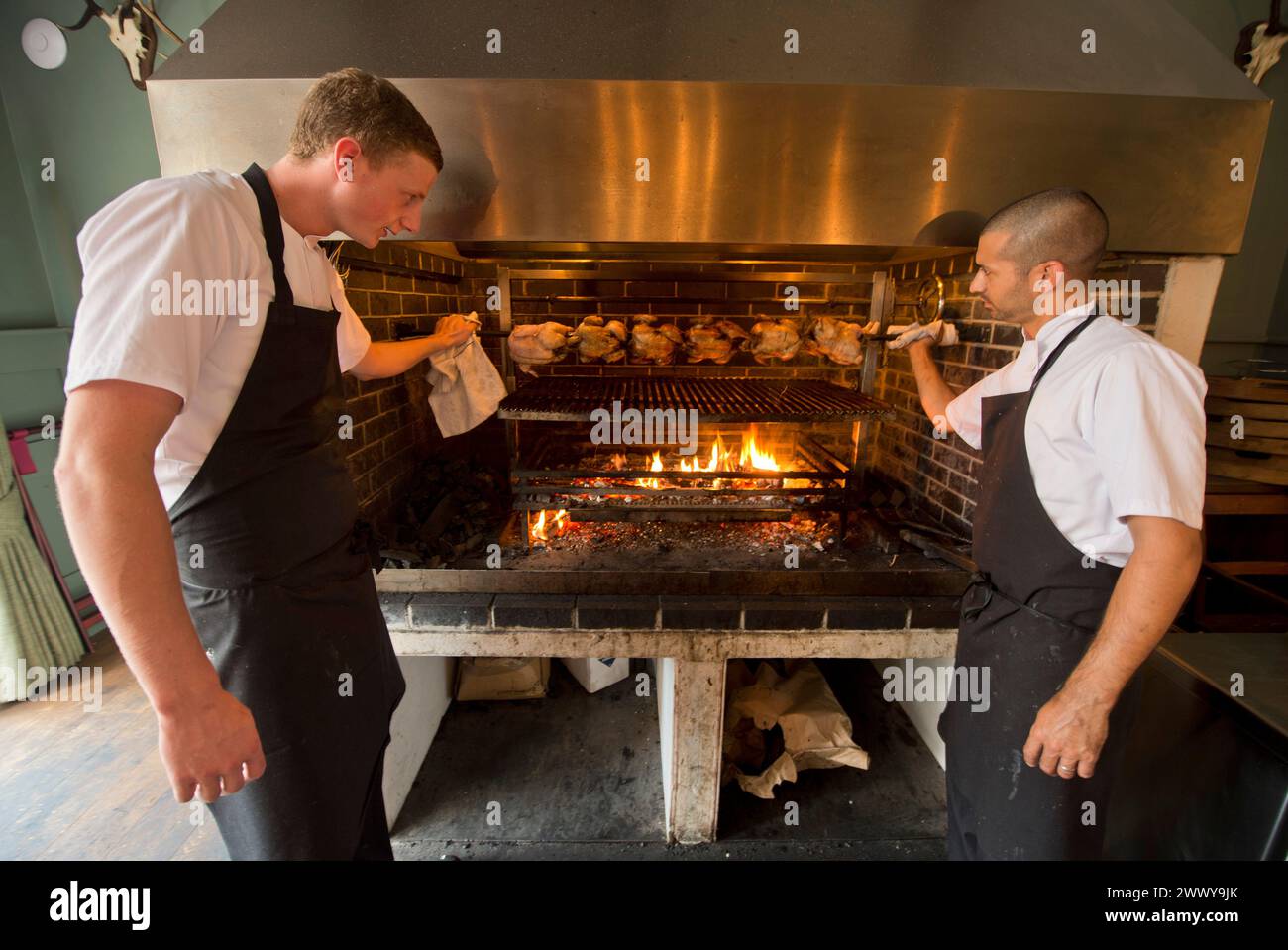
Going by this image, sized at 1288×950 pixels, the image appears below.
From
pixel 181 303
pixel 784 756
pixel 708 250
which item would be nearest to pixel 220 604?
pixel 181 303

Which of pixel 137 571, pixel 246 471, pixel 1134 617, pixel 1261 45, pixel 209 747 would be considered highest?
pixel 1261 45

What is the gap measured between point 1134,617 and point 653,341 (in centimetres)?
229

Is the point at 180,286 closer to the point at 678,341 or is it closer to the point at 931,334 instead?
the point at 678,341

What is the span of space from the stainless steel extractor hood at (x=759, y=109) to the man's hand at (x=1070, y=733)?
1740 millimetres

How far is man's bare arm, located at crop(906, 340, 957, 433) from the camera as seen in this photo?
251 centimetres

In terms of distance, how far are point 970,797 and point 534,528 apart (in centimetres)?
227

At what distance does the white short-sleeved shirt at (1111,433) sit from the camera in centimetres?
146

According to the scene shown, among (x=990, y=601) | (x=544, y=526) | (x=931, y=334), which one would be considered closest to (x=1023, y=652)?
(x=990, y=601)

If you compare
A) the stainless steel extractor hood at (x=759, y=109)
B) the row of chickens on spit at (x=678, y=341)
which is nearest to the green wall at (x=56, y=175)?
the stainless steel extractor hood at (x=759, y=109)

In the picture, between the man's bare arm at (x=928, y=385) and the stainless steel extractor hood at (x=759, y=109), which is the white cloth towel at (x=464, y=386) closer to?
the stainless steel extractor hood at (x=759, y=109)

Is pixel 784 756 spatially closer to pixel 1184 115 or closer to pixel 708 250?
pixel 708 250

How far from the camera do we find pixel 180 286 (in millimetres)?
1265

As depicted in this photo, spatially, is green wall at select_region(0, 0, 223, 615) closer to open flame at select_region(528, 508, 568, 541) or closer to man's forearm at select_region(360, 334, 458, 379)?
man's forearm at select_region(360, 334, 458, 379)
